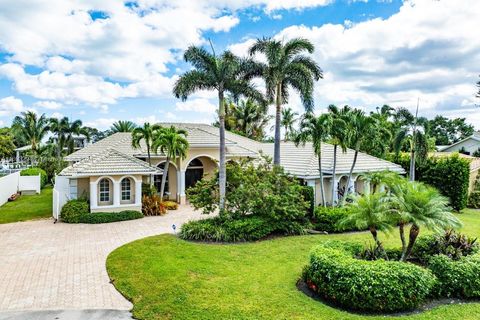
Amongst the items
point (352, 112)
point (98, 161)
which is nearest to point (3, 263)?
point (98, 161)

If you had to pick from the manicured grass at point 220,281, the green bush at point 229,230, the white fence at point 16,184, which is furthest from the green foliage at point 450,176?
the white fence at point 16,184

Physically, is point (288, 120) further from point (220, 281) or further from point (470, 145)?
point (220, 281)

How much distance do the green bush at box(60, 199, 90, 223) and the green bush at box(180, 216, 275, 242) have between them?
7.31m

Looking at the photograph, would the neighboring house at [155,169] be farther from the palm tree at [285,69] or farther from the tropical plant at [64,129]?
the tropical plant at [64,129]

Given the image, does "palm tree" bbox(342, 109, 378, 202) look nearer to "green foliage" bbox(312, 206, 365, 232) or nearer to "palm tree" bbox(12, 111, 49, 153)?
"green foliage" bbox(312, 206, 365, 232)

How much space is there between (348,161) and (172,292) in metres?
18.5

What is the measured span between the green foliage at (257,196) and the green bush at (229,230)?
1.99 feet

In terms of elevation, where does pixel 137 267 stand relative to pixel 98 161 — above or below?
below

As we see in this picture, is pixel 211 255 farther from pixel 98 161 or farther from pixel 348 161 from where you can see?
pixel 348 161

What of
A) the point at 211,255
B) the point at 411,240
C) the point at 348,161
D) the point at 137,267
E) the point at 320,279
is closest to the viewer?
the point at 320,279

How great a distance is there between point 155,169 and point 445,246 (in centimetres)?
1715

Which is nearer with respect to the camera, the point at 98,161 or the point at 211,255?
the point at 211,255

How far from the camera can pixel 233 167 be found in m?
19.4

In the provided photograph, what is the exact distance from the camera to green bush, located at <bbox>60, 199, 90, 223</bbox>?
20.8 metres
